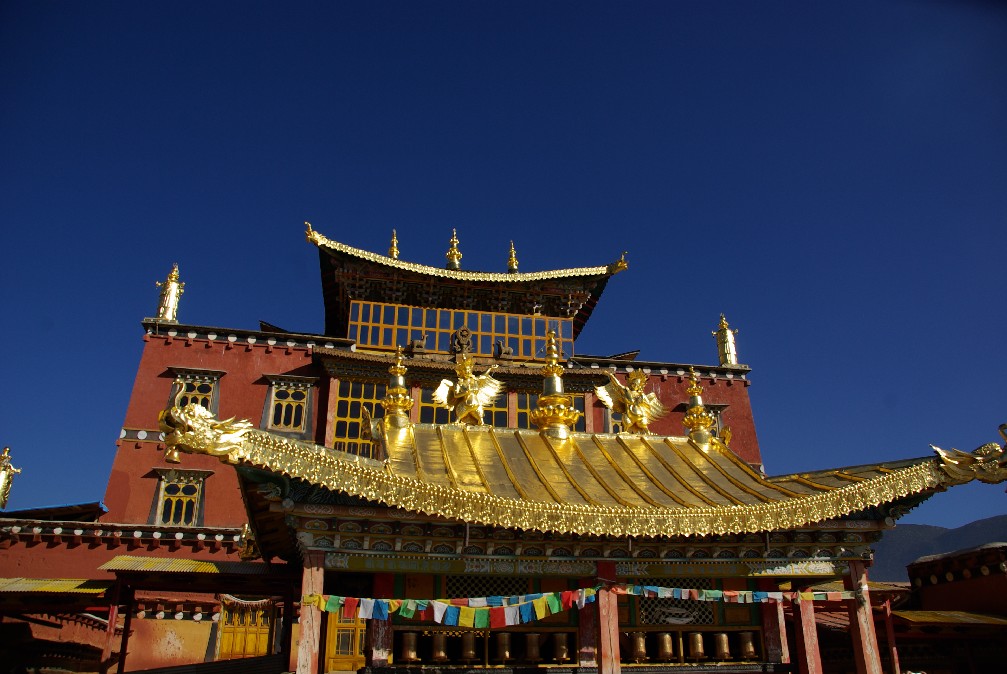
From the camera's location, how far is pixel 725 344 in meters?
32.8

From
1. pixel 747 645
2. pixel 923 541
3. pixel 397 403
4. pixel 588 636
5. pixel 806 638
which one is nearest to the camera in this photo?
pixel 588 636

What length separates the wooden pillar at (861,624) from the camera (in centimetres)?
→ 977

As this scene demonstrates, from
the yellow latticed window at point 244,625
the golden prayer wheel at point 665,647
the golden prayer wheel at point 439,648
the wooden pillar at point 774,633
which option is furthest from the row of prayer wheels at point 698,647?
the yellow latticed window at point 244,625

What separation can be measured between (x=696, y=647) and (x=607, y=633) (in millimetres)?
1831

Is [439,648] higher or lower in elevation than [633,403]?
lower

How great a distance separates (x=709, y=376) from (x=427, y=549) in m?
23.9

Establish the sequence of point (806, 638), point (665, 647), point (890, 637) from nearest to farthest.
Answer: point (806, 638)
point (665, 647)
point (890, 637)

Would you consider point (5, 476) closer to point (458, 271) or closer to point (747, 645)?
point (458, 271)

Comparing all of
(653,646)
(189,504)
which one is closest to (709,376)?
(189,504)

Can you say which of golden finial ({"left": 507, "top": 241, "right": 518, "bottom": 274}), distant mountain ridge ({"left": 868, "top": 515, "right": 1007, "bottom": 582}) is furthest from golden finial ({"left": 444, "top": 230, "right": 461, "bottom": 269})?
distant mountain ridge ({"left": 868, "top": 515, "right": 1007, "bottom": 582})

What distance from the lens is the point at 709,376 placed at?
3134cm

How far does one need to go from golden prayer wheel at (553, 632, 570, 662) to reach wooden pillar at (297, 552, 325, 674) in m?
3.05

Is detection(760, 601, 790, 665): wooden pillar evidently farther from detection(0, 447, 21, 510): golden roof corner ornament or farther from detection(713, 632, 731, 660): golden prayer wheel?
detection(0, 447, 21, 510): golden roof corner ornament

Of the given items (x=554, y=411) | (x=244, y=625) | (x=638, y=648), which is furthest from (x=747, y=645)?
(x=244, y=625)
